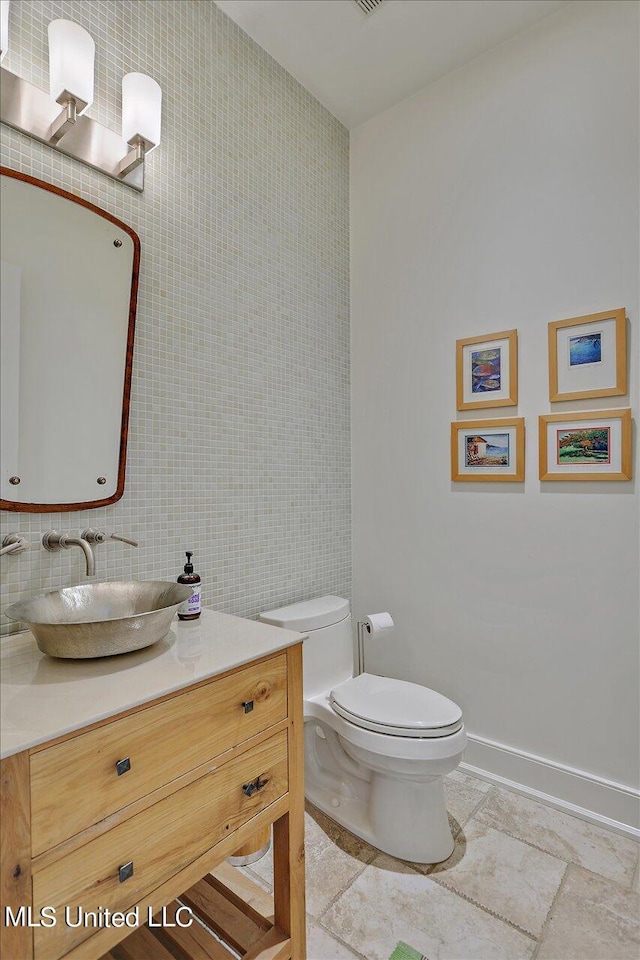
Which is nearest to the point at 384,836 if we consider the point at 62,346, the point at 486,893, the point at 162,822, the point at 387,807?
Answer: the point at 387,807

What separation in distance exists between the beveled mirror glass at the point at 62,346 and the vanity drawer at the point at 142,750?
2.09 feet

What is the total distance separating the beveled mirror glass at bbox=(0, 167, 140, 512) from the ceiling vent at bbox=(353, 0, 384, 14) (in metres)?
1.21

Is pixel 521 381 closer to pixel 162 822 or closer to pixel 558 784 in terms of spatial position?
pixel 558 784

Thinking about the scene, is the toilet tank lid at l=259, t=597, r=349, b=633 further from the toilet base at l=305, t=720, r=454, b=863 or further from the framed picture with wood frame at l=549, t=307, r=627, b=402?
the framed picture with wood frame at l=549, t=307, r=627, b=402

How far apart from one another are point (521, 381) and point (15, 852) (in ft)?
6.30

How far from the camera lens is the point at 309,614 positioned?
187 cm

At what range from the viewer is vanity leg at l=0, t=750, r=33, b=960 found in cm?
72

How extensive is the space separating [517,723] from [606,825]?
388 millimetres

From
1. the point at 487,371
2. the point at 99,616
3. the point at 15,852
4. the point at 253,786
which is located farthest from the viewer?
the point at 487,371

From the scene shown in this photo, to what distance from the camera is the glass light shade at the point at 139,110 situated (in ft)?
4.60

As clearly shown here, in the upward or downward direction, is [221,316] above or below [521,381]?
above

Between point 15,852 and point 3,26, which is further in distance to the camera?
point 3,26

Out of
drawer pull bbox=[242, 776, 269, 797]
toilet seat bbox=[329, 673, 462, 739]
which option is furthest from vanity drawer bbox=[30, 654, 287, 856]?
toilet seat bbox=[329, 673, 462, 739]

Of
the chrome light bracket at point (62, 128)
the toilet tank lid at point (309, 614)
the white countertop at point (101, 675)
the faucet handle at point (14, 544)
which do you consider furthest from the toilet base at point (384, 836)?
the chrome light bracket at point (62, 128)
